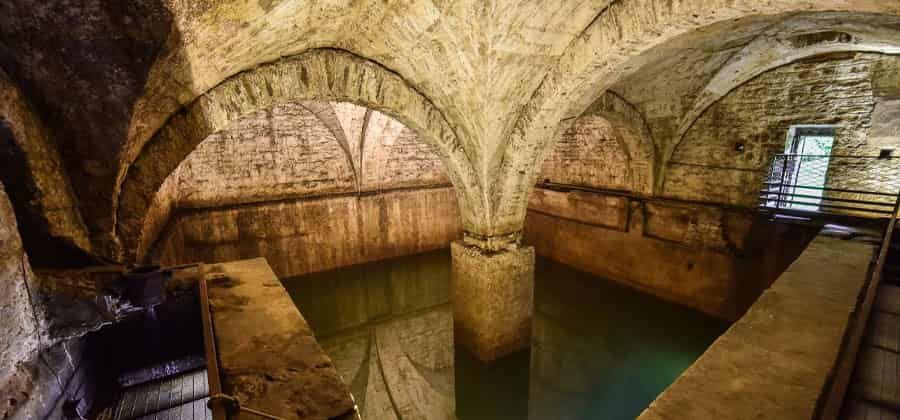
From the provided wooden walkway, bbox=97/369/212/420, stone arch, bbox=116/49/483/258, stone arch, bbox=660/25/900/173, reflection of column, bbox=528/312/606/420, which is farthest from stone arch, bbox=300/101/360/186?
stone arch, bbox=660/25/900/173

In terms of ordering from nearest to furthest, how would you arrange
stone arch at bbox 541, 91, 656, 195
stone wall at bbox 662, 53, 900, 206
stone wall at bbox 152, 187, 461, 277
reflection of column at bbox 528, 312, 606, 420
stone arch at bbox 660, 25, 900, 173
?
stone arch at bbox 660, 25, 900, 173 → reflection of column at bbox 528, 312, 606, 420 → stone wall at bbox 662, 53, 900, 206 → stone arch at bbox 541, 91, 656, 195 → stone wall at bbox 152, 187, 461, 277

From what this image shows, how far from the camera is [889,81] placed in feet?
14.2

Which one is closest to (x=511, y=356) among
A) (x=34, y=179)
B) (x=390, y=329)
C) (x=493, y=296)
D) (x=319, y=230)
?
(x=493, y=296)

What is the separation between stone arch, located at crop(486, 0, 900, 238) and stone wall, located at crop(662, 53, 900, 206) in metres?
2.17

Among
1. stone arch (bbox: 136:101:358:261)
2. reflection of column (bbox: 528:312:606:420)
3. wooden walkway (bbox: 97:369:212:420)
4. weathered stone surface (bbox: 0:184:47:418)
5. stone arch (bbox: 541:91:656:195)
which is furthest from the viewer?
stone arch (bbox: 136:101:358:261)

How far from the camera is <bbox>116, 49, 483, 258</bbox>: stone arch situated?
248 cm

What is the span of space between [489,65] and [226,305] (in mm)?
2898

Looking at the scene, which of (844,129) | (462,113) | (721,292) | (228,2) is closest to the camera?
(228,2)

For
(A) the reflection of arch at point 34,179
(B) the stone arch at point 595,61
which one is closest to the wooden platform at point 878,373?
(B) the stone arch at point 595,61

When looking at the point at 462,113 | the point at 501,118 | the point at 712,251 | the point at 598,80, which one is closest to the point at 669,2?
the point at 598,80

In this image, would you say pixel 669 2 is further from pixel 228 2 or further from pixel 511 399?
pixel 511 399

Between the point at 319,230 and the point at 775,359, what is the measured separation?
7617 millimetres

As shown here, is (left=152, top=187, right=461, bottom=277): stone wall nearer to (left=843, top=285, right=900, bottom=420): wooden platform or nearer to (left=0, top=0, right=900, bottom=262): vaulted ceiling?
(left=0, top=0, right=900, bottom=262): vaulted ceiling

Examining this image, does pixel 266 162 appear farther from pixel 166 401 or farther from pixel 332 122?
pixel 166 401
